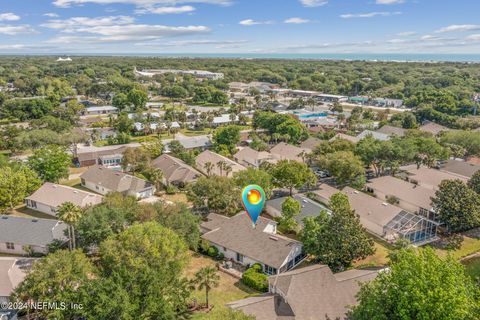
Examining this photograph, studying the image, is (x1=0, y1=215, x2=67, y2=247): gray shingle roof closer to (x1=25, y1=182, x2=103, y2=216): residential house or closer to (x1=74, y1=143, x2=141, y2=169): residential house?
(x1=25, y1=182, x2=103, y2=216): residential house

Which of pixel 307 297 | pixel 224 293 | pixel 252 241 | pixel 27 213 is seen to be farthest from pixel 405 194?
pixel 27 213

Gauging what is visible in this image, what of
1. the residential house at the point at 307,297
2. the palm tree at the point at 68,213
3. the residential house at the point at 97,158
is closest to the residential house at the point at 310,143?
the residential house at the point at 97,158

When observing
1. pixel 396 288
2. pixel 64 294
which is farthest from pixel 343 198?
pixel 64 294

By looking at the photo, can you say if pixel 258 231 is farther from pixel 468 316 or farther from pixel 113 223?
pixel 468 316

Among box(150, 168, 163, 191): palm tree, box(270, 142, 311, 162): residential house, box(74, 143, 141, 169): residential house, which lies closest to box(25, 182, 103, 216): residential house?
box(150, 168, 163, 191): palm tree

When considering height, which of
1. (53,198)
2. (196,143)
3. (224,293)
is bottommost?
(224,293)

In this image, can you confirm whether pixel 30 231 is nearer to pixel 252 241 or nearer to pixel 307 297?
pixel 252 241

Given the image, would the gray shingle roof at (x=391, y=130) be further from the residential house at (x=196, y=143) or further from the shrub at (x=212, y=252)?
the shrub at (x=212, y=252)
